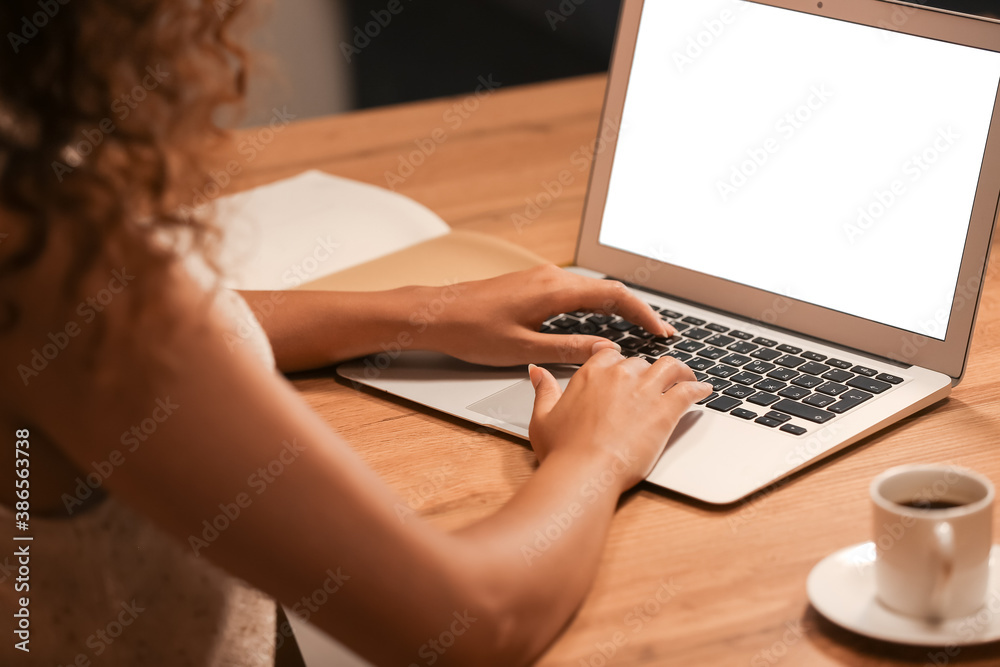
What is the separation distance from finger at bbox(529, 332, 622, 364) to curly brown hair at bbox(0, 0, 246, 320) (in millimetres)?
450

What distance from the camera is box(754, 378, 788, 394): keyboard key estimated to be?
92 cm

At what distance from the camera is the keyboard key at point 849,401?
0.88 meters

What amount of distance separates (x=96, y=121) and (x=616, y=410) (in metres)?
0.45

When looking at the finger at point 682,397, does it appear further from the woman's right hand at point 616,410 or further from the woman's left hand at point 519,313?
the woman's left hand at point 519,313

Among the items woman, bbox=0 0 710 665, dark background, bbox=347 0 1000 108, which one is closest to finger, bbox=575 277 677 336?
woman, bbox=0 0 710 665

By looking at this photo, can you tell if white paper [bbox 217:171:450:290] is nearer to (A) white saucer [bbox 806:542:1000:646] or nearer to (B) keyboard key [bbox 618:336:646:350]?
(B) keyboard key [bbox 618:336:646:350]

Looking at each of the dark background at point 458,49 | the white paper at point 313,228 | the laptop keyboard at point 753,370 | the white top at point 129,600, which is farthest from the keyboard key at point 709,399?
the dark background at point 458,49

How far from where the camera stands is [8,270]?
52 centimetres

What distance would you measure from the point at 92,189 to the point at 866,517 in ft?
1.90

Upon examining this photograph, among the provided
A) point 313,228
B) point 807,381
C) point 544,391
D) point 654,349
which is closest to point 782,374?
point 807,381

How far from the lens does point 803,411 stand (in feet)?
2.88

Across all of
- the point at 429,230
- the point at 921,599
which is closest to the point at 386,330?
the point at 429,230

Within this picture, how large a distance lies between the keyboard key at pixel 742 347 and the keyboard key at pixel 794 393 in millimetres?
84

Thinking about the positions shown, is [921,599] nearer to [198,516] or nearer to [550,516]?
[550,516]
